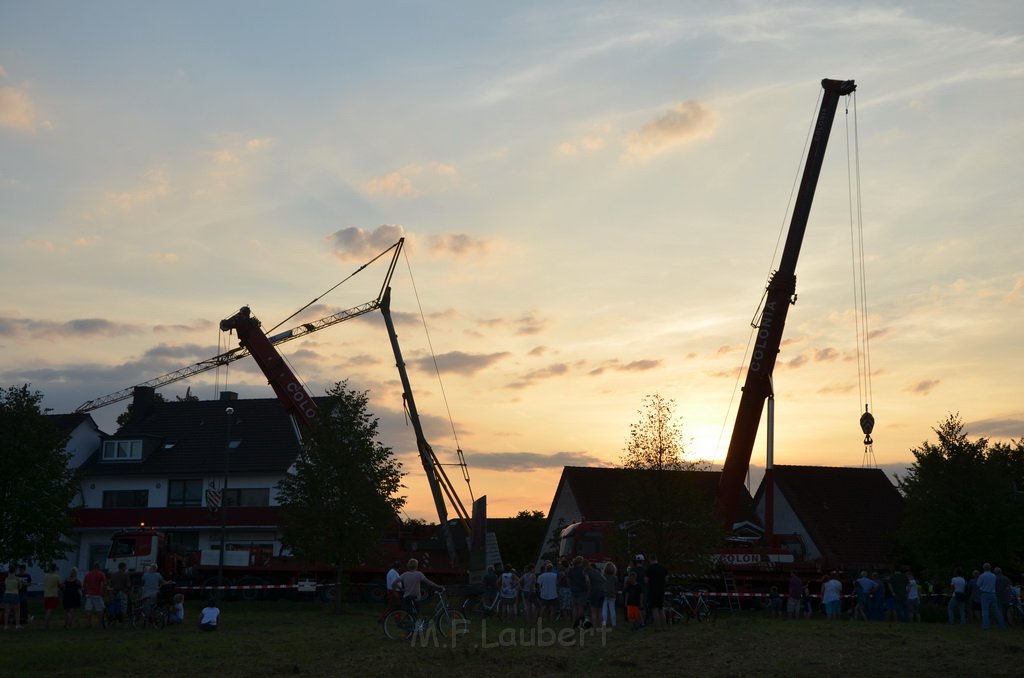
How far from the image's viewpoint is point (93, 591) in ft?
96.2

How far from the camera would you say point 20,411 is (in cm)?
4166

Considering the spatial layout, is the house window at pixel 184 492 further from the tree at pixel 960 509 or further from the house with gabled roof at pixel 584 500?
the tree at pixel 960 509

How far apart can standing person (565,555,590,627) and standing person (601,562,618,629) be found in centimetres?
47

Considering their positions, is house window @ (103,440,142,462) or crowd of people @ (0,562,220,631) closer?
crowd of people @ (0,562,220,631)

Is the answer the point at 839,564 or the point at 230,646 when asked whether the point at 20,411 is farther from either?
the point at 839,564

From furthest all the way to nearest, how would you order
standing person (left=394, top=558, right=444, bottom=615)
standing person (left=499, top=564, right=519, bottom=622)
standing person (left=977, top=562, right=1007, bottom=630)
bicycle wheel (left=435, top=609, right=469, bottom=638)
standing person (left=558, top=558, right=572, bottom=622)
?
standing person (left=558, top=558, right=572, bottom=622), standing person (left=499, top=564, right=519, bottom=622), standing person (left=977, top=562, right=1007, bottom=630), bicycle wheel (left=435, top=609, right=469, bottom=638), standing person (left=394, top=558, right=444, bottom=615)

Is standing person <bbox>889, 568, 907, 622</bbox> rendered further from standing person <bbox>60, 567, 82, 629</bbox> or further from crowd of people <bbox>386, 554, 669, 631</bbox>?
standing person <bbox>60, 567, 82, 629</bbox>

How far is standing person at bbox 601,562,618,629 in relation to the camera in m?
24.9

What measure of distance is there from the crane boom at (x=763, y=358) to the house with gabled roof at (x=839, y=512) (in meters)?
16.7

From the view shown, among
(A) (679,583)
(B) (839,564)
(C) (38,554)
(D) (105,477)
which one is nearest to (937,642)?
(A) (679,583)

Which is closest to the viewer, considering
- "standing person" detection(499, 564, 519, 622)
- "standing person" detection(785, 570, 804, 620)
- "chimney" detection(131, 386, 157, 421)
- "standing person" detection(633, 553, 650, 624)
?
"standing person" detection(633, 553, 650, 624)

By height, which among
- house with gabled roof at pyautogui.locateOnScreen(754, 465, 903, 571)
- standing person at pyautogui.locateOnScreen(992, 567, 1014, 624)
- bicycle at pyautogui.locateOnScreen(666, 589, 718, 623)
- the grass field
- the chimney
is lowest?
the grass field

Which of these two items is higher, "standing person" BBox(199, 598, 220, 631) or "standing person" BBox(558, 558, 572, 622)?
"standing person" BBox(558, 558, 572, 622)

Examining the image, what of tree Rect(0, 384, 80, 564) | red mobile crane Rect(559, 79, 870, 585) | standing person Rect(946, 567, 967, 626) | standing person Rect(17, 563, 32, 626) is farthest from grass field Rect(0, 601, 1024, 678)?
tree Rect(0, 384, 80, 564)
